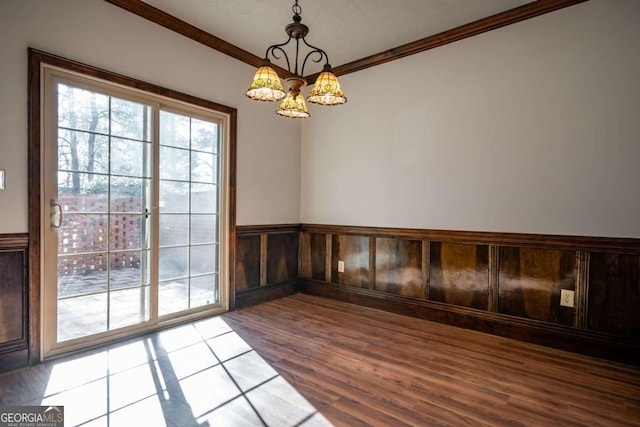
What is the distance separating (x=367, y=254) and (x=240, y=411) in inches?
89.1

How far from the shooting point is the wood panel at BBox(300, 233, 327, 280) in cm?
415

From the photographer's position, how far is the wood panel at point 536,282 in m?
2.63

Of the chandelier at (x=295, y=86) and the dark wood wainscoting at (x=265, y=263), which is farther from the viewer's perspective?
the dark wood wainscoting at (x=265, y=263)

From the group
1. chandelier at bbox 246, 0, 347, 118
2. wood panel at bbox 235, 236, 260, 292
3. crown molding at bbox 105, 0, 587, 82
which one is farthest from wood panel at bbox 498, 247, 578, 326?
wood panel at bbox 235, 236, 260, 292

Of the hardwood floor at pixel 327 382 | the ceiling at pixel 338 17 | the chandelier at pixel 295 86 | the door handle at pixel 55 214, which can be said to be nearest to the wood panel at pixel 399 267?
the hardwood floor at pixel 327 382

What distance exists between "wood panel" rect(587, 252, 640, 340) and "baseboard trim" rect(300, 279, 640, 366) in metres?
0.08

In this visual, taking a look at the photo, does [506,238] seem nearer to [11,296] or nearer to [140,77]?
[140,77]

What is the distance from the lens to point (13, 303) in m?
2.21

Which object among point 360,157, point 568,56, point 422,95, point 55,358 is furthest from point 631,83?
point 55,358

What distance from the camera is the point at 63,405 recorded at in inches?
71.9

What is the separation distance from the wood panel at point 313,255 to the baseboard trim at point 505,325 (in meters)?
0.30

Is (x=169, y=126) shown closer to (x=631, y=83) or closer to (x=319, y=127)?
(x=319, y=127)

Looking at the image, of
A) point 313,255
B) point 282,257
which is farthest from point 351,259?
point 282,257

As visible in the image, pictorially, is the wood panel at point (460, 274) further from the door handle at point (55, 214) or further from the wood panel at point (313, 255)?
the door handle at point (55, 214)
